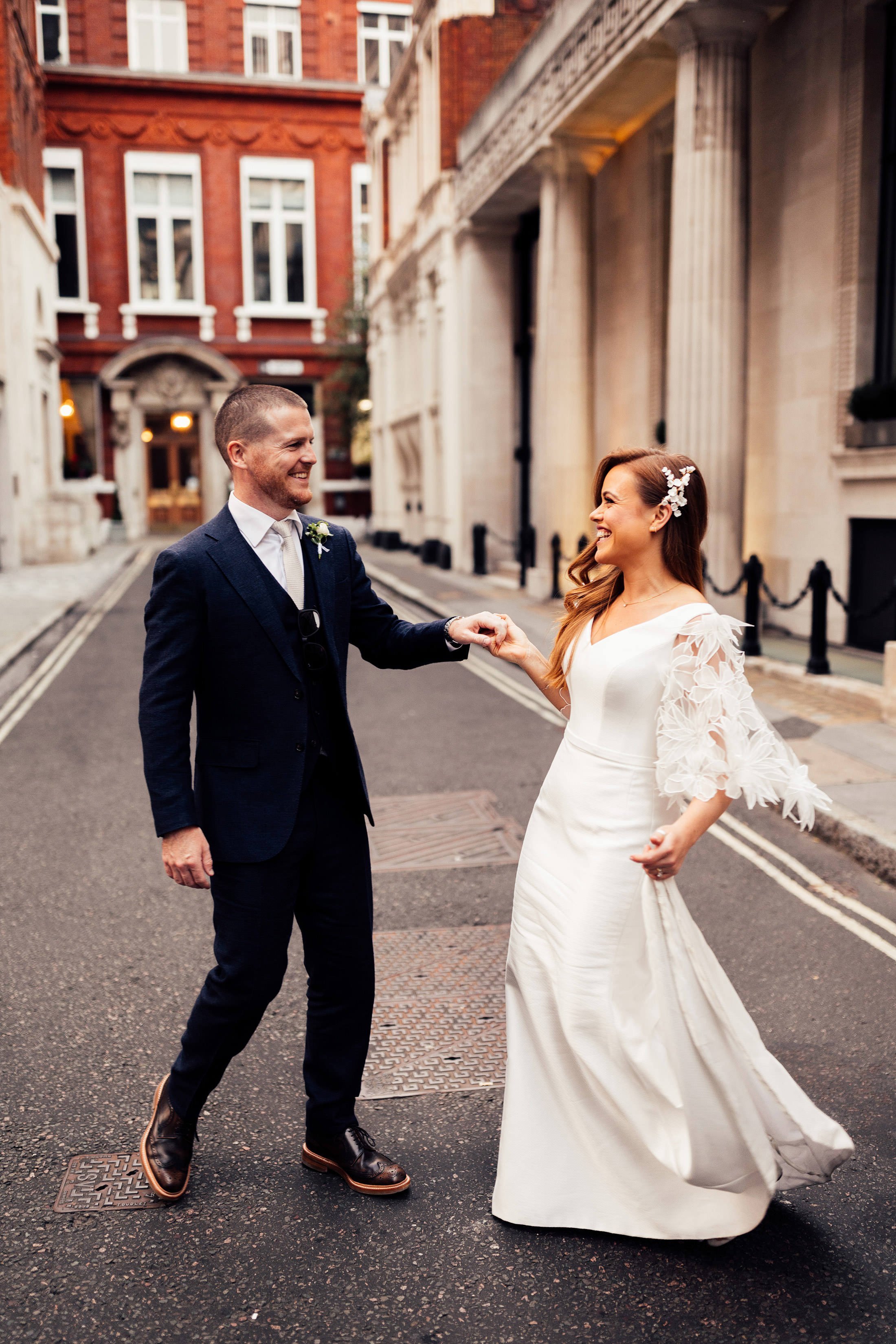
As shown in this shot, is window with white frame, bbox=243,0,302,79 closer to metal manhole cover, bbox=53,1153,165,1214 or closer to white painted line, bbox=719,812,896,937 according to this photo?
white painted line, bbox=719,812,896,937

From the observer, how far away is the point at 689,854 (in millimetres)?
6559

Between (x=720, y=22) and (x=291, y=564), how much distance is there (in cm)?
1117

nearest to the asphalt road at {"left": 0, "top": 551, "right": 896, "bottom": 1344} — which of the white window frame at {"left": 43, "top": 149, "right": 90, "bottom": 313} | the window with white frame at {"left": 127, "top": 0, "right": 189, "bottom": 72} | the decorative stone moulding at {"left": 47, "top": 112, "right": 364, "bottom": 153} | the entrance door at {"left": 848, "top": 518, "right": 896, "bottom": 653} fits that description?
the entrance door at {"left": 848, "top": 518, "right": 896, "bottom": 653}

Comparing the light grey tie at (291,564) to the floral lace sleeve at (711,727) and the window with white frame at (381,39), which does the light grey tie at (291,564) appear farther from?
the window with white frame at (381,39)

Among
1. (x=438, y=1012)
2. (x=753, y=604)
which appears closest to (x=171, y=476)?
(x=753, y=604)

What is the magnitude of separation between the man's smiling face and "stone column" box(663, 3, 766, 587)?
32.5 feet

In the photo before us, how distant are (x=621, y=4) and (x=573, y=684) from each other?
13.1 meters

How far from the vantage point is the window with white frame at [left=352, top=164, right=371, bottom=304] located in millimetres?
41219

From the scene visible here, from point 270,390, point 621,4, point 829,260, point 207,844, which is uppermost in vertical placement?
point 621,4

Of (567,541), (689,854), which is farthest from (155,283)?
(689,854)

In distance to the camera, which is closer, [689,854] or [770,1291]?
[770,1291]

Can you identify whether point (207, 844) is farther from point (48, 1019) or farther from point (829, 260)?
point (829, 260)

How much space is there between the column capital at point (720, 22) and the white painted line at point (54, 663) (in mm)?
9278

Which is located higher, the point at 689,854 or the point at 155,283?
the point at 155,283
